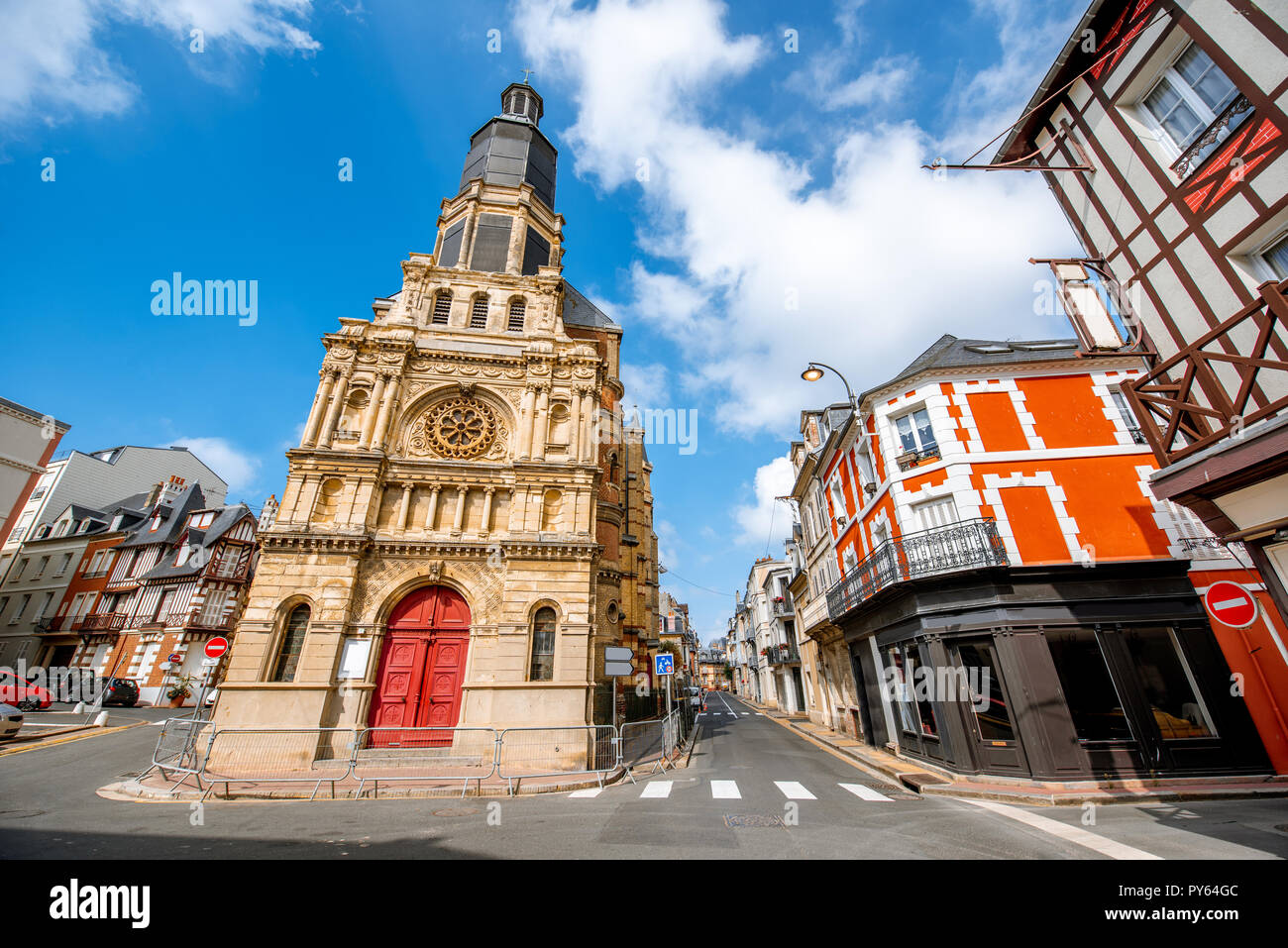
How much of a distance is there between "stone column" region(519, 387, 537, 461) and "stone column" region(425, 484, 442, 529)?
3.18 m


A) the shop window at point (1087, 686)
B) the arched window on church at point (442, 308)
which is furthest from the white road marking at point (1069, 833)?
the arched window on church at point (442, 308)

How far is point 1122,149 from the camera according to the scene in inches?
309

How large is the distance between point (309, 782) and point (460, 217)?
82.0ft

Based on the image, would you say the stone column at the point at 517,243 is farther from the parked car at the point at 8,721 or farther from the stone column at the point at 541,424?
→ the parked car at the point at 8,721

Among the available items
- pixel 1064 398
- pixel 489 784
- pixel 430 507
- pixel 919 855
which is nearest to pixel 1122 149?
pixel 1064 398

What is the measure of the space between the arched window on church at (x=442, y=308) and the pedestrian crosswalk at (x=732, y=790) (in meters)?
19.4

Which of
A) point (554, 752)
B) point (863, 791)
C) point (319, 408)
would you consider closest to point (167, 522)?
point (319, 408)

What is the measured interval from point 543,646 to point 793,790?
330 inches

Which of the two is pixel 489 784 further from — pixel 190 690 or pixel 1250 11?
pixel 190 690

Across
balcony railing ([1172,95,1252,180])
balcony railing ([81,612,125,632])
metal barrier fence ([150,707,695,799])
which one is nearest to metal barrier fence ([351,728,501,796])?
metal barrier fence ([150,707,695,799])

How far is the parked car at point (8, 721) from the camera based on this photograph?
14789 mm

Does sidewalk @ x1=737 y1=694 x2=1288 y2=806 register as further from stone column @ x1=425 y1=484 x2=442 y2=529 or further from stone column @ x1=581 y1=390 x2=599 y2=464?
stone column @ x1=425 y1=484 x2=442 y2=529

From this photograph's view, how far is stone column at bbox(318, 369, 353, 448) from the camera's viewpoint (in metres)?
17.9

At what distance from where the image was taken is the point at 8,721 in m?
15.0
